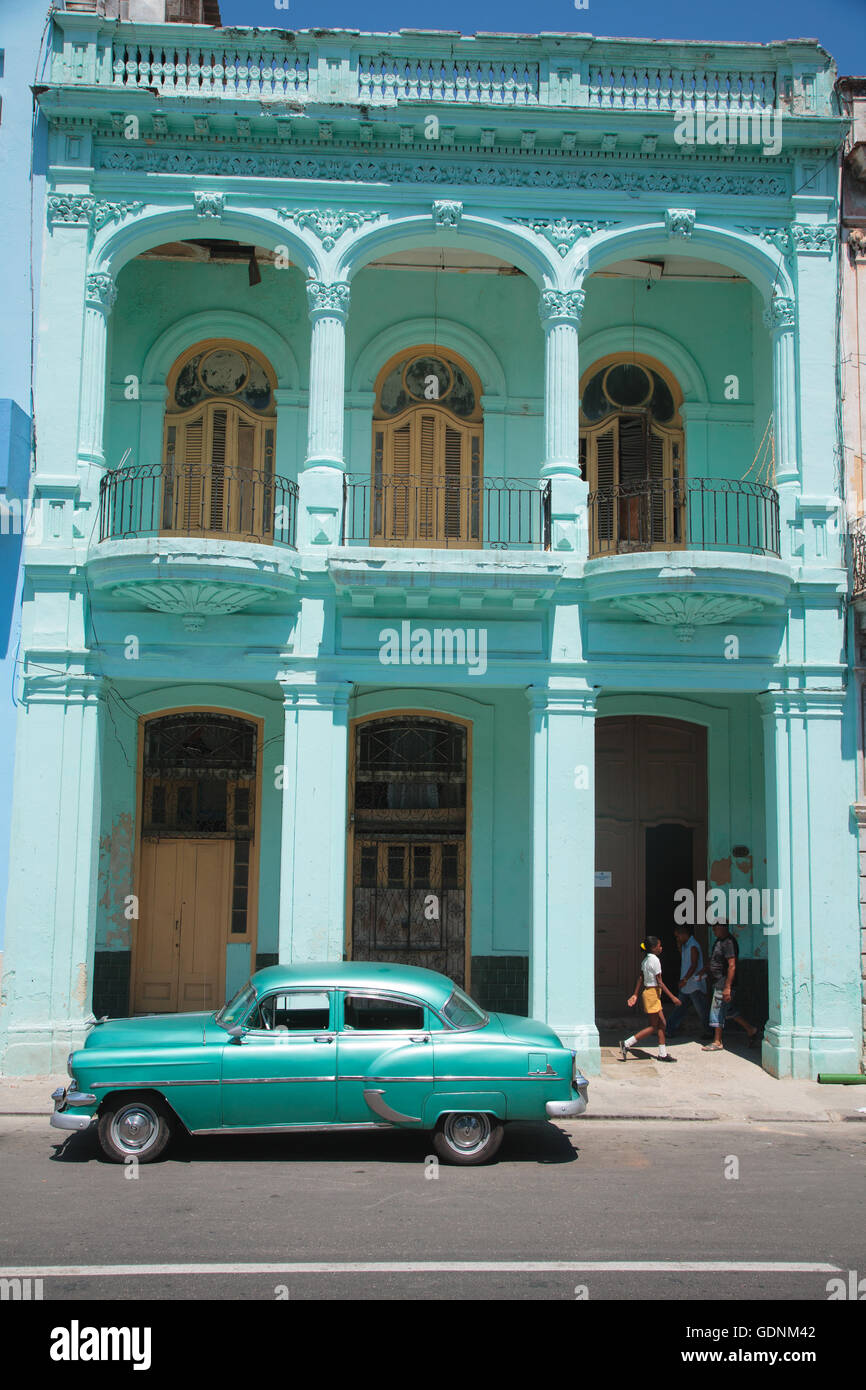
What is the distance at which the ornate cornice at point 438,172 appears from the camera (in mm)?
12875

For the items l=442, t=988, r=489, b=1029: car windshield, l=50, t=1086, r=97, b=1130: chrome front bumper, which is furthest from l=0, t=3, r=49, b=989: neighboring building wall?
l=442, t=988, r=489, b=1029: car windshield

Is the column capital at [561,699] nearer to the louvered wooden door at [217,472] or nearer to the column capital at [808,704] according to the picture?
the column capital at [808,704]

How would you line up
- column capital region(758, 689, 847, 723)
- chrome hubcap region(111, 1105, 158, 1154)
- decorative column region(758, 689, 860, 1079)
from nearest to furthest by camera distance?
chrome hubcap region(111, 1105, 158, 1154)
decorative column region(758, 689, 860, 1079)
column capital region(758, 689, 847, 723)

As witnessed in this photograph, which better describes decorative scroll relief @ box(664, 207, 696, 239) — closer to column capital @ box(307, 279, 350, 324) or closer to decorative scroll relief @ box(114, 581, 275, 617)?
column capital @ box(307, 279, 350, 324)

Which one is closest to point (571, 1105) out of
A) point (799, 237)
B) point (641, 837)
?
point (641, 837)

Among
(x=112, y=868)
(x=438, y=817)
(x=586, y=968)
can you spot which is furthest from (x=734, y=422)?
(x=112, y=868)

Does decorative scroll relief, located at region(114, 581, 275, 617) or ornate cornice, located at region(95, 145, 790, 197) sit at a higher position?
ornate cornice, located at region(95, 145, 790, 197)

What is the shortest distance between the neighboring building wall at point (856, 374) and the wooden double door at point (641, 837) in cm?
284

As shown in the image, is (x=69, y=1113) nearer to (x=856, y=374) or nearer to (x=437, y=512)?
(x=437, y=512)

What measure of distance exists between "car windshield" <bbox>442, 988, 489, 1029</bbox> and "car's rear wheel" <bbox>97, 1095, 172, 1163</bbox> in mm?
2325

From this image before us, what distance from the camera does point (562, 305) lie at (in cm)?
1289

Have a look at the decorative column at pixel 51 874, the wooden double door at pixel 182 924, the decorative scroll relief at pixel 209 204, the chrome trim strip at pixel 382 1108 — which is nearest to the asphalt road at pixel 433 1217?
the chrome trim strip at pixel 382 1108

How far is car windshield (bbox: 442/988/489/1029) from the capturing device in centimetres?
888

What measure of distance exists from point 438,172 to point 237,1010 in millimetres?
9660
